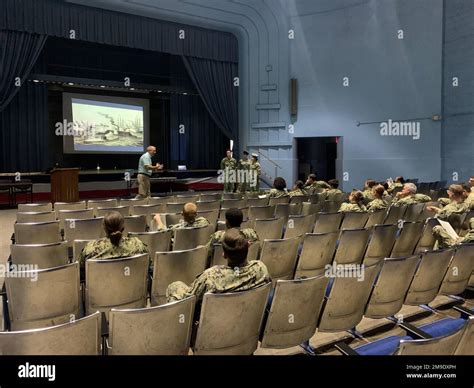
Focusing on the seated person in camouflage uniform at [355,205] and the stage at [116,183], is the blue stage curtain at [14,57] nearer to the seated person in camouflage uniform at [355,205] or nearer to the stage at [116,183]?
the stage at [116,183]

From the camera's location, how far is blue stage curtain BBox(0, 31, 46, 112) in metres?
10.7

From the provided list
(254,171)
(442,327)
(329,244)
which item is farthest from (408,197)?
(254,171)

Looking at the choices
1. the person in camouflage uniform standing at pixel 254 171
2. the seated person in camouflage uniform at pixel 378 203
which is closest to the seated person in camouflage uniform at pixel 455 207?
the seated person in camouflage uniform at pixel 378 203

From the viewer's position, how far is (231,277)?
8.29ft

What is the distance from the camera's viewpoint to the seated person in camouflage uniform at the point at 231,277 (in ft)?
8.22

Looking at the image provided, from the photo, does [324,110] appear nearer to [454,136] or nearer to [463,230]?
[454,136]

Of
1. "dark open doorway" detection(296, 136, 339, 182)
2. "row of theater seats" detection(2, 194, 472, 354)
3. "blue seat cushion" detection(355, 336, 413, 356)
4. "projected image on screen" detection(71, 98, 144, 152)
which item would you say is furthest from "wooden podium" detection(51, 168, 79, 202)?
"blue seat cushion" detection(355, 336, 413, 356)

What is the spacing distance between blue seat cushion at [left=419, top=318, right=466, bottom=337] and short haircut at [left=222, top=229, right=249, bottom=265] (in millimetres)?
1172

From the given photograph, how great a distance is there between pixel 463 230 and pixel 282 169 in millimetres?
9480

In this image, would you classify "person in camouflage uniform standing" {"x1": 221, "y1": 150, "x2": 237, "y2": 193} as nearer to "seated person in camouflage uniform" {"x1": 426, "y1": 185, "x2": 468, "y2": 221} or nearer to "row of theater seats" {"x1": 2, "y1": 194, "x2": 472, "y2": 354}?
"row of theater seats" {"x1": 2, "y1": 194, "x2": 472, "y2": 354}

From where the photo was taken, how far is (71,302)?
2.82 m

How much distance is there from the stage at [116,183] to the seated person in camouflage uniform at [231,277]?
33.8ft

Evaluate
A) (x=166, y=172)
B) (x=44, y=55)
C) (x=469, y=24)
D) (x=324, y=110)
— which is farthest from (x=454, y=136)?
(x=44, y=55)
